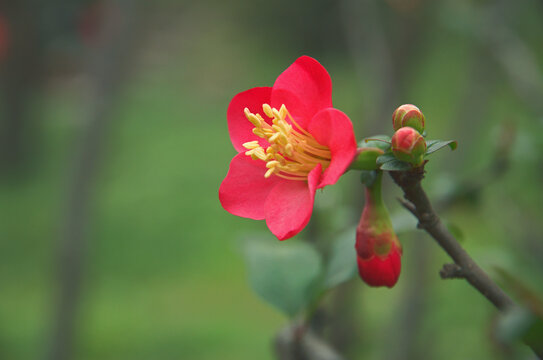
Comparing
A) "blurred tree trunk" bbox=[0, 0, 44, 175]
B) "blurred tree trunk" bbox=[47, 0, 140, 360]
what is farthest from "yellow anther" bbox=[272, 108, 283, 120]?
"blurred tree trunk" bbox=[0, 0, 44, 175]

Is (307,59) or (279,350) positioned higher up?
(307,59)

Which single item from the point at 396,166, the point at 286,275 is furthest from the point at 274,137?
the point at 286,275

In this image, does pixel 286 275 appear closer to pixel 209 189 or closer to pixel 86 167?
pixel 86 167

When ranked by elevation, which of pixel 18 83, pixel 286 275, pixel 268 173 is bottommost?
pixel 286 275

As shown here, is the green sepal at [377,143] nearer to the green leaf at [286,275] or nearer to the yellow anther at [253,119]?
the yellow anther at [253,119]

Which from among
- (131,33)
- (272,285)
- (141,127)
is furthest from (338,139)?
(141,127)

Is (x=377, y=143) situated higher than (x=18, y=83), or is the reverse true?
(x=18, y=83)

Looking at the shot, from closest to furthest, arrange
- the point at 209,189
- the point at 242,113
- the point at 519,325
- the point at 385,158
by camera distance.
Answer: the point at 519,325 → the point at 385,158 → the point at 242,113 → the point at 209,189

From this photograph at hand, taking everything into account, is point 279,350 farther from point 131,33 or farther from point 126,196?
point 126,196
